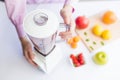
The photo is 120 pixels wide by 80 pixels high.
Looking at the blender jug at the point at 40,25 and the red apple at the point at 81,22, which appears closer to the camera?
the blender jug at the point at 40,25

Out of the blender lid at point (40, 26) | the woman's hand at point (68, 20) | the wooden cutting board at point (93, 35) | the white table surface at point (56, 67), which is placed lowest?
the white table surface at point (56, 67)

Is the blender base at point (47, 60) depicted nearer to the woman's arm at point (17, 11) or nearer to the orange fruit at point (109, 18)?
the woman's arm at point (17, 11)

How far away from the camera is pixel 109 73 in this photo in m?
0.74

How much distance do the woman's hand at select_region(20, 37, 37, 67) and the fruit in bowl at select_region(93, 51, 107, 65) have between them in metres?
0.19

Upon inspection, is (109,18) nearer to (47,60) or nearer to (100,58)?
(100,58)

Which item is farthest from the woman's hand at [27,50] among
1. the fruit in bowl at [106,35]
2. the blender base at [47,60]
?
the fruit in bowl at [106,35]

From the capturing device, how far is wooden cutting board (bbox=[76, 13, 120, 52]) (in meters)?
0.79

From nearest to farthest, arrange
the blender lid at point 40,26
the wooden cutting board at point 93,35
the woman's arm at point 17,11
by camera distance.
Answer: the blender lid at point 40,26 → the woman's arm at point 17,11 → the wooden cutting board at point 93,35

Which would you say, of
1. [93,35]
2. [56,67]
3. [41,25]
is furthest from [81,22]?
[41,25]

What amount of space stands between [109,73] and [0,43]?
0.36m

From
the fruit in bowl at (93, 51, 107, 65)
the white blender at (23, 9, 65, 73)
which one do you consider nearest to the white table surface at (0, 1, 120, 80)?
the fruit in bowl at (93, 51, 107, 65)

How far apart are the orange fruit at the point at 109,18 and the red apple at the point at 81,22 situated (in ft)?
0.21

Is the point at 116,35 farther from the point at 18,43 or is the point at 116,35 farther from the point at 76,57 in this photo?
the point at 18,43

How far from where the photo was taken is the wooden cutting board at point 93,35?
0.79m
